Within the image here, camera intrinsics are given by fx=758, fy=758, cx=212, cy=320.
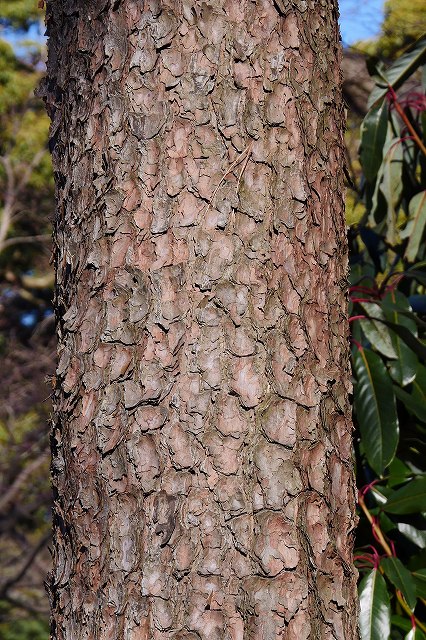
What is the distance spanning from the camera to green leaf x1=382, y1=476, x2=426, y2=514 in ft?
4.93

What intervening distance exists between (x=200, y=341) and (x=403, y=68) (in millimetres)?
1399

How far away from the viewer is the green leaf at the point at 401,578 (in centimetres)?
143

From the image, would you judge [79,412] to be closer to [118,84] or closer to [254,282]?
[254,282]

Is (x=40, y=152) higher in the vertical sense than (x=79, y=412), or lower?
lower

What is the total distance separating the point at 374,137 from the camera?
6.48 feet

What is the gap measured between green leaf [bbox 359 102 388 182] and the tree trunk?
867 mm

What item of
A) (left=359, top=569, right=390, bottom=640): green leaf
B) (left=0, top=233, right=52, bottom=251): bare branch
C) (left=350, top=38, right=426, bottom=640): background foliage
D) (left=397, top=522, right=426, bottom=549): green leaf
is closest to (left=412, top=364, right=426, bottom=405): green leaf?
(left=350, top=38, right=426, bottom=640): background foliage

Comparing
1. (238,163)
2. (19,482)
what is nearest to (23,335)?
(19,482)

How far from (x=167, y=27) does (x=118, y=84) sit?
0.11 metres

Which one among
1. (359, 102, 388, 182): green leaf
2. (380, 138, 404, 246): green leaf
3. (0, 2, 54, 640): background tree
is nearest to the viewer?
(359, 102, 388, 182): green leaf

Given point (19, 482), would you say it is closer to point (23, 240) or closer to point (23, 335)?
point (23, 335)

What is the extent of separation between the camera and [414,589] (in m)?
1.44

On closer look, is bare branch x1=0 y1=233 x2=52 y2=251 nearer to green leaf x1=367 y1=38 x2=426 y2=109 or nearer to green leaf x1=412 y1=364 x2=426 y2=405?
green leaf x1=367 y1=38 x2=426 y2=109

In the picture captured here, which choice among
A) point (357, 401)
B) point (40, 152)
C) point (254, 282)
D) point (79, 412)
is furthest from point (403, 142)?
point (40, 152)
